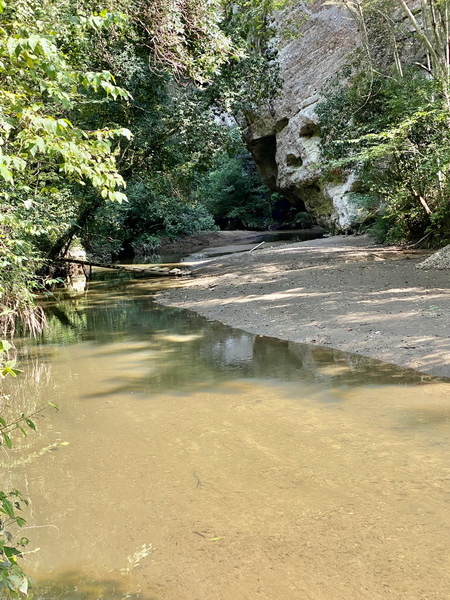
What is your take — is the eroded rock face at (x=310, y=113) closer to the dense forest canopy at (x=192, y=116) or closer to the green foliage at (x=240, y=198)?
the dense forest canopy at (x=192, y=116)

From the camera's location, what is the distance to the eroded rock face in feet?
81.9

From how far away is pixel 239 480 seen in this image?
3.96 metres

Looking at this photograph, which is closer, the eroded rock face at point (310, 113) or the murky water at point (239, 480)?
the murky water at point (239, 480)

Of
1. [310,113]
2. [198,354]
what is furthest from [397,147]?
[310,113]

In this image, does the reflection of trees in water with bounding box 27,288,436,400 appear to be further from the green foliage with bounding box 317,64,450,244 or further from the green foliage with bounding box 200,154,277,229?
the green foliage with bounding box 200,154,277,229

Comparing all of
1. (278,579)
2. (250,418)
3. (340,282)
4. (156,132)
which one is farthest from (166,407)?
(156,132)

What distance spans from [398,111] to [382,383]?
34.7 feet

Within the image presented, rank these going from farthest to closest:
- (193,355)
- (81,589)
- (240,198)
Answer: (240,198), (193,355), (81,589)

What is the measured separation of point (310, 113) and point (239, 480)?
959 inches

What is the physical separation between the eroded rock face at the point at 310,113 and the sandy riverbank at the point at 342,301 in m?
9.39

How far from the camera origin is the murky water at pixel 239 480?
112 inches

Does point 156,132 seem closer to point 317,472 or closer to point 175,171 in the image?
point 175,171

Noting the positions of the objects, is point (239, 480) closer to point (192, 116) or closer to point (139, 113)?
point (192, 116)

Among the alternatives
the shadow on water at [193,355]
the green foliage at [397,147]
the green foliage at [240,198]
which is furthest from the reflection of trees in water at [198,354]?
the green foliage at [240,198]
